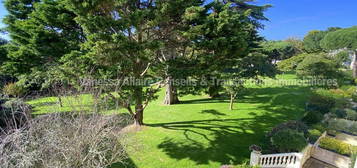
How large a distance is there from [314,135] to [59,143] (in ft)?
28.6

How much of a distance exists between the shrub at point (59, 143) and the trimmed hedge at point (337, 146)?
763 centimetres

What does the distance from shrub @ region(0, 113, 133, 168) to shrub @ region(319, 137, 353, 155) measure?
763cm

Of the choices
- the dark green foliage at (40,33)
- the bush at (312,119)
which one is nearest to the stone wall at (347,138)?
the bush at (312,119)

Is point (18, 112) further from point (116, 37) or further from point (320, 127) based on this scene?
point (320, 127)

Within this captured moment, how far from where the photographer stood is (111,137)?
14.0ft

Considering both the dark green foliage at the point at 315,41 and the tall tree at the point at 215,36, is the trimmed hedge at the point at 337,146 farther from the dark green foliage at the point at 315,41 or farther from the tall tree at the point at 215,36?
the dark green foliage at the point at 315,41

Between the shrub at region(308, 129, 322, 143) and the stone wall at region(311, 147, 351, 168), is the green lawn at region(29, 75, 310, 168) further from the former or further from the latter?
the stone wall at region(311, 147, 351, 168)

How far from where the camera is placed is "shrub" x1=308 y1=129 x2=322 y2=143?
6876mm

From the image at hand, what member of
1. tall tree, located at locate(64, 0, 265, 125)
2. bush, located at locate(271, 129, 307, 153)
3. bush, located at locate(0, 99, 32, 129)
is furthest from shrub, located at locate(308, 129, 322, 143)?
bush, located at locate(0, 99, 32, 129)

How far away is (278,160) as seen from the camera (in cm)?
585

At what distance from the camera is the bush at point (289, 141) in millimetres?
5787

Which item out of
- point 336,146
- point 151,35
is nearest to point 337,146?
point 336,146

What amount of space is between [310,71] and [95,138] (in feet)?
68.4

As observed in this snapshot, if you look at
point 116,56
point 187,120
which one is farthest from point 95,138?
point 187,120
